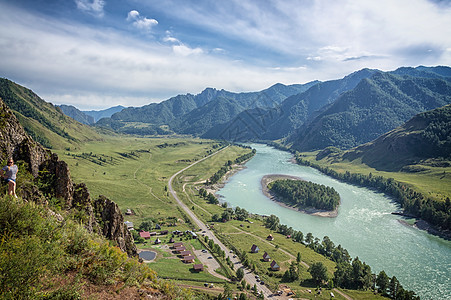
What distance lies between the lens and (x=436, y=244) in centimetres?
6050

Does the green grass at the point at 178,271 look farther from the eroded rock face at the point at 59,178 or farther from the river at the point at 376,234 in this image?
the eroded rock face at the point at 59,178

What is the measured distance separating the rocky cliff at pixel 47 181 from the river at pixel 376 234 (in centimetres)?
4982

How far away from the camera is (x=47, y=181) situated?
504 inches

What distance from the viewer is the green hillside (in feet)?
476

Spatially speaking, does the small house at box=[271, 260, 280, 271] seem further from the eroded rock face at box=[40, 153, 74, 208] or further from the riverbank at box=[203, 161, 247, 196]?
the riverbank at box=[203, 161, 247, 196]

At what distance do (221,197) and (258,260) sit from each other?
4865cm

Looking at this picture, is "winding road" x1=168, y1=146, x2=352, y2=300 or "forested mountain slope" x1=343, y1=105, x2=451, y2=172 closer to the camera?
"winding road" x1=168, y1=146, x2=352, y2=300

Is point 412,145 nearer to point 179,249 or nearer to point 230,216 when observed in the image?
point 230,216

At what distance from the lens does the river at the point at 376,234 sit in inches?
1857

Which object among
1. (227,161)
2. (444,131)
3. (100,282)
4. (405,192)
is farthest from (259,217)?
(444,131)

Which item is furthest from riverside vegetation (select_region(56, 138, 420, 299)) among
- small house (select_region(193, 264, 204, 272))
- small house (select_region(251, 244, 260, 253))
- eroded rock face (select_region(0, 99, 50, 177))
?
eroded rock face (select_region(0, 99, 50, 177))

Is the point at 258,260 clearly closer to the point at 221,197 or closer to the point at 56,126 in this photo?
the point at 221,197

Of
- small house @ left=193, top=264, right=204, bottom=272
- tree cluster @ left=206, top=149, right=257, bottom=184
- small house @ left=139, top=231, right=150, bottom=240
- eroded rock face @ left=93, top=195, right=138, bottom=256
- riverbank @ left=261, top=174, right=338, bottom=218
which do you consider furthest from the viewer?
tree cluster @ left=206, top=149, right=257, bottom=184

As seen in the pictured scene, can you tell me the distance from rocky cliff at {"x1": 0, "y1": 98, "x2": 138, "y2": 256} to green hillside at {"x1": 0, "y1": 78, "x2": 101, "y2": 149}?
149 meters
